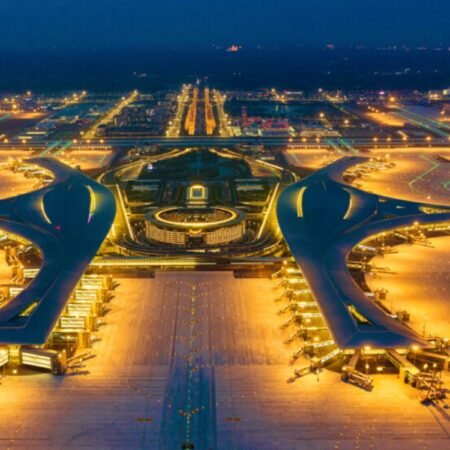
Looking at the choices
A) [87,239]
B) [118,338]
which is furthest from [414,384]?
[87,239]

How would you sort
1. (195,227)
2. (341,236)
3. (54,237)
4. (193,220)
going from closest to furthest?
(54,237), (341,236), (195,227), (193,220)

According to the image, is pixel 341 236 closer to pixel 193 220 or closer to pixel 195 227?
pixel 195 227

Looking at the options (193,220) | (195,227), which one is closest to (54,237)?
(195,227)

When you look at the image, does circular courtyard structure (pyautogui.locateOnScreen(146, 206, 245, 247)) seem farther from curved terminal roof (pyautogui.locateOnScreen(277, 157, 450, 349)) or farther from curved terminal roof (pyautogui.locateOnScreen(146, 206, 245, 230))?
curved terminal roof (pyautogui.locateOnScreen(277, 157, 450, 349))

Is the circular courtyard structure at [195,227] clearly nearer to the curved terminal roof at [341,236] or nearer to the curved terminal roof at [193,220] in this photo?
the curved terminal roof at [193,220]

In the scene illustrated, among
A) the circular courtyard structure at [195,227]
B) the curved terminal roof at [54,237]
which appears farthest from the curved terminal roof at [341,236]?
the curved terminal roof at [54,237]

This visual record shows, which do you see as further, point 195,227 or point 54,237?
point 195,227
